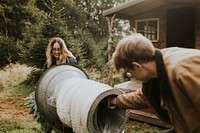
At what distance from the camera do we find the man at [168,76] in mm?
2061

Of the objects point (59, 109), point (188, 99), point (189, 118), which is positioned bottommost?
point (59, 109)

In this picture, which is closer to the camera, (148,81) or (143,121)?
(148,81)

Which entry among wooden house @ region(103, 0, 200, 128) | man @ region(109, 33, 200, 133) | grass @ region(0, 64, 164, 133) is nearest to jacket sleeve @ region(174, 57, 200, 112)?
man @ region(109, 33, 200, 133)

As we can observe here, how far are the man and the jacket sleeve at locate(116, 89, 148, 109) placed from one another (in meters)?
0.40

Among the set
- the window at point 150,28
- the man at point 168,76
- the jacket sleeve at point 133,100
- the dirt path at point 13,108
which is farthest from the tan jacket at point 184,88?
the window at point 150,28

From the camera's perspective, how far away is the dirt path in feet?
27.7

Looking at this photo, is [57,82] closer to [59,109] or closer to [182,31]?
[59,109]

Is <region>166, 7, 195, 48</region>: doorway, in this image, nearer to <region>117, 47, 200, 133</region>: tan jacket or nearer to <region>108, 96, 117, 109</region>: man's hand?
<region>108, 96, 117, 109</region>: man's hand

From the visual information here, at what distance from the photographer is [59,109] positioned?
3727 millimetres

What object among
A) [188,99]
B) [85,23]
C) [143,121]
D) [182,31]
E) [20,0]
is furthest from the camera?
[85,23]

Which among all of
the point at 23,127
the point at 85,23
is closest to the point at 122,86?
the point at 23,127

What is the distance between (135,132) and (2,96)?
6.09m

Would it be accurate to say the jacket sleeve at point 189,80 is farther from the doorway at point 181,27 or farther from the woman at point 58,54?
the doorway at point 181,27

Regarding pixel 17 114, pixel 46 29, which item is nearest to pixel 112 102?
pixel 17 114
